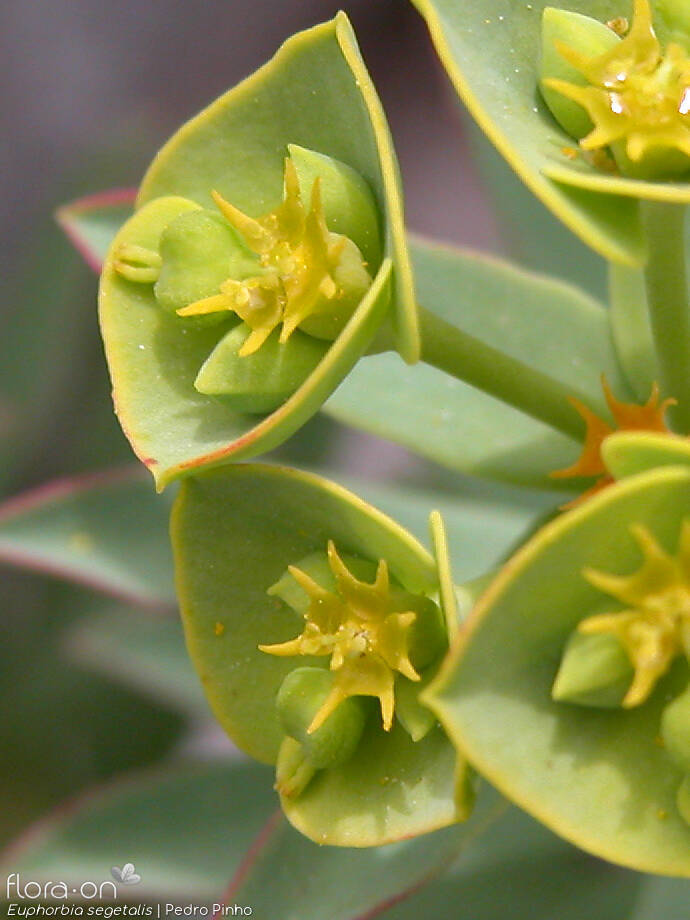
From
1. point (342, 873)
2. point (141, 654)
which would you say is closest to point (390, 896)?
point (342, 873)

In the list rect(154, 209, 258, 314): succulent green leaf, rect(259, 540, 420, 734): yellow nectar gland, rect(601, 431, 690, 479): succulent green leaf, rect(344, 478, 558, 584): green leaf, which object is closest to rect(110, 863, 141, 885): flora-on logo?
rect(344, 478, 558, 584): green leaf

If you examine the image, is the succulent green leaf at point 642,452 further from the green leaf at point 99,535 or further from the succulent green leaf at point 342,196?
the green leaf at point 99,535

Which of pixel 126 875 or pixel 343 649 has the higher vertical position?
pixel 343 649

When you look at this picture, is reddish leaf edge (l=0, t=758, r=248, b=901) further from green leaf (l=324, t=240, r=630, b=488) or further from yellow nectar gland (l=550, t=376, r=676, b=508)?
yellow nectar gland (l=550, t=376, r=676, b=508)

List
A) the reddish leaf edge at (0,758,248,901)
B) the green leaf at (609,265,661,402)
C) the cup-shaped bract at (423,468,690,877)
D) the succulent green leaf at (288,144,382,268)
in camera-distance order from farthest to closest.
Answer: the reddish leaf edge at (0,758,248,901)
the green leaf at (609,265,661,402)
the succulent green leaf at (288,144,382,268)
the cup-shaped bract at (423,468,690,877)

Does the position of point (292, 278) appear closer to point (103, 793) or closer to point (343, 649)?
point (343, 649)

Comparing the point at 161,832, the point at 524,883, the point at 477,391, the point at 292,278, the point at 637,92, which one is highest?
the point at 637,92

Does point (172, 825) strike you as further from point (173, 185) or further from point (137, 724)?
point (173, 185)
